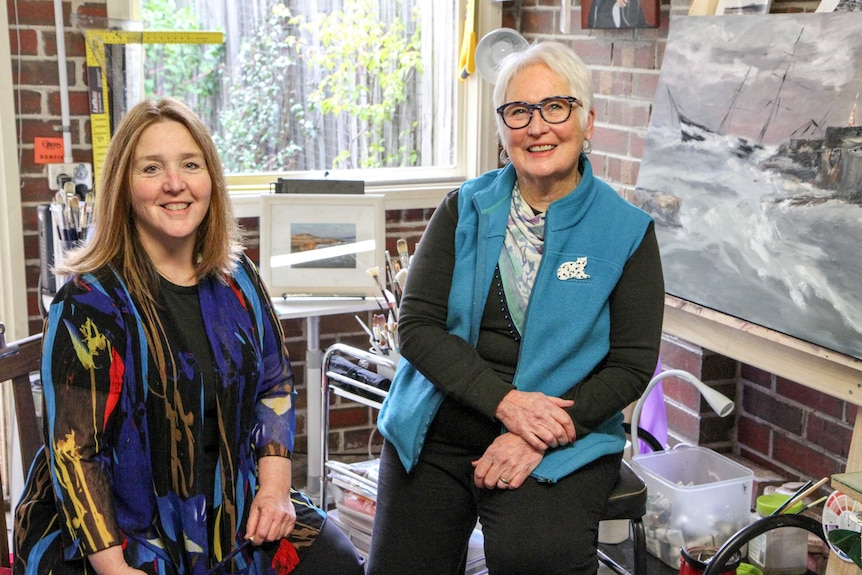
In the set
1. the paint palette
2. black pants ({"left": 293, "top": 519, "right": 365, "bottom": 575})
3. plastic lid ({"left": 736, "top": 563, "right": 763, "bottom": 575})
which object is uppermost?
the paint palette

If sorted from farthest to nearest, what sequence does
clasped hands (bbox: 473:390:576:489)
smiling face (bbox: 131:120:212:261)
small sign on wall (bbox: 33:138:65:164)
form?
small sign on wall (bbox: 33:138:65:164)
clasped hands (bbox: 473:390:576:489)
smiling face (bbox: 131:120:212:261)

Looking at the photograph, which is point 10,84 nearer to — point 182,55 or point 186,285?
point 182,55

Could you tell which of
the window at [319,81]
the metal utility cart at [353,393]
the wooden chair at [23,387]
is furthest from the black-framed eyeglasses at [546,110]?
the window at [319,81]

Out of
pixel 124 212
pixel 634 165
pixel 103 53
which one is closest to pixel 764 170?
pixel 634 165

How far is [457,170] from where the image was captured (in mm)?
3451

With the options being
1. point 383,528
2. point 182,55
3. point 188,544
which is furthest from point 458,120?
point 188,544

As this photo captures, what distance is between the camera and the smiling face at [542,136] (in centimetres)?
185

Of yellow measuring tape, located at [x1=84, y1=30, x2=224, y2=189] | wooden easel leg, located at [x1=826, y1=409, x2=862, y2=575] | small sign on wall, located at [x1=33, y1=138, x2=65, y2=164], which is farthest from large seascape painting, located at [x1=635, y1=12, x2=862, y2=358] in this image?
small sign on wall, located at [x1=33, y1=138, x2=65, y2=164]

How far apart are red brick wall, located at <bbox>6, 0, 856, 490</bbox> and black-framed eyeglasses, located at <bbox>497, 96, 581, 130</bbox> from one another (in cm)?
83

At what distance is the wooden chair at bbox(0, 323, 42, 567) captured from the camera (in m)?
1.67

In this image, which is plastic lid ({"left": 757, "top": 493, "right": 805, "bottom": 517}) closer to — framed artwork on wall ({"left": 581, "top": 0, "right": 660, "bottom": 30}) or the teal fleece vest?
the teal fleece vest

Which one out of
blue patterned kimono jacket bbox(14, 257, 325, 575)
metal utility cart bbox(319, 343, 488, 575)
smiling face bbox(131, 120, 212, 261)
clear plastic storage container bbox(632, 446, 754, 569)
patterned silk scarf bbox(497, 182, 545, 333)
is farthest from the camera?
metal utility cart bbox(319, 343, 488, 575)

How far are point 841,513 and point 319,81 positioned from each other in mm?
2213

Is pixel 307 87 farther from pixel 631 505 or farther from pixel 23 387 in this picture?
pixel 631 505
